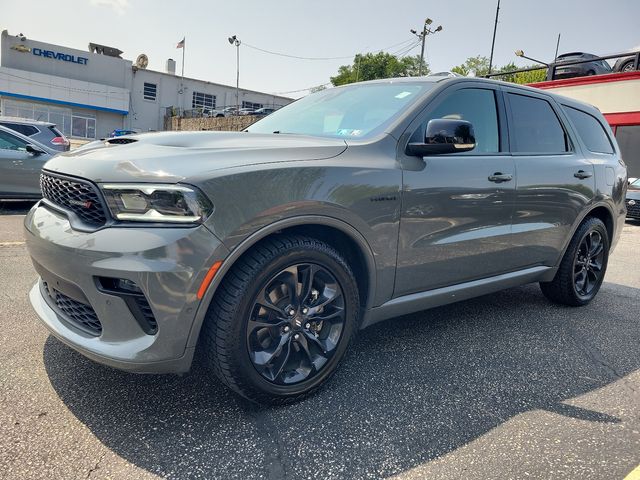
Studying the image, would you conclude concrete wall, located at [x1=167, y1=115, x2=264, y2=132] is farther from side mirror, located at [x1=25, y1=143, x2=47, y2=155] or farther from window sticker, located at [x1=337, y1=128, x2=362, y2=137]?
window sticker, located at [x1=337, y1=128, x2=362, y2=137]

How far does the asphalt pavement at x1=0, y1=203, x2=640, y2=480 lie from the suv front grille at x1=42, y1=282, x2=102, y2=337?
402 mm

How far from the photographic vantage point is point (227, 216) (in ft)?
6.73

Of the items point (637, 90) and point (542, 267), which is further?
point (637, 90)

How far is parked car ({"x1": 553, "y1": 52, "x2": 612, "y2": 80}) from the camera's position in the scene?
1620cm

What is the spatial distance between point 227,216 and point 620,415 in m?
2.26

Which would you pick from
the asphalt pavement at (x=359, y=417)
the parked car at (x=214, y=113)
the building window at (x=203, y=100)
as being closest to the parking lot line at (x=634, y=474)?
the asphalt pavement at (x=359, y=417)

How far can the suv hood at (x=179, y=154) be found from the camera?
206 cm

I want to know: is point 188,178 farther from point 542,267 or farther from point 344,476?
point 542,267

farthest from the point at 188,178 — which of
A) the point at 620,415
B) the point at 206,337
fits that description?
the point at 620,415

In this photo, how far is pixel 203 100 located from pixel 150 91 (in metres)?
4.81

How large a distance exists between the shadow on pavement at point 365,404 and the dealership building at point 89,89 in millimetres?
41286

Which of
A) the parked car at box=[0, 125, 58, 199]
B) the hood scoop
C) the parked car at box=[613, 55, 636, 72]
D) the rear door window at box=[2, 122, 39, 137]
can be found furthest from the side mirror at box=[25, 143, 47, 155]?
the parked car at box=[613, 55, 636, 72]

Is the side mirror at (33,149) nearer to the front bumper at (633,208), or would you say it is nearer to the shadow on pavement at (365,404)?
the shadow on pavement at (365,404)

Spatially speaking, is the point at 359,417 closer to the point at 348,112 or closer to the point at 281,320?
the point at 281,320
